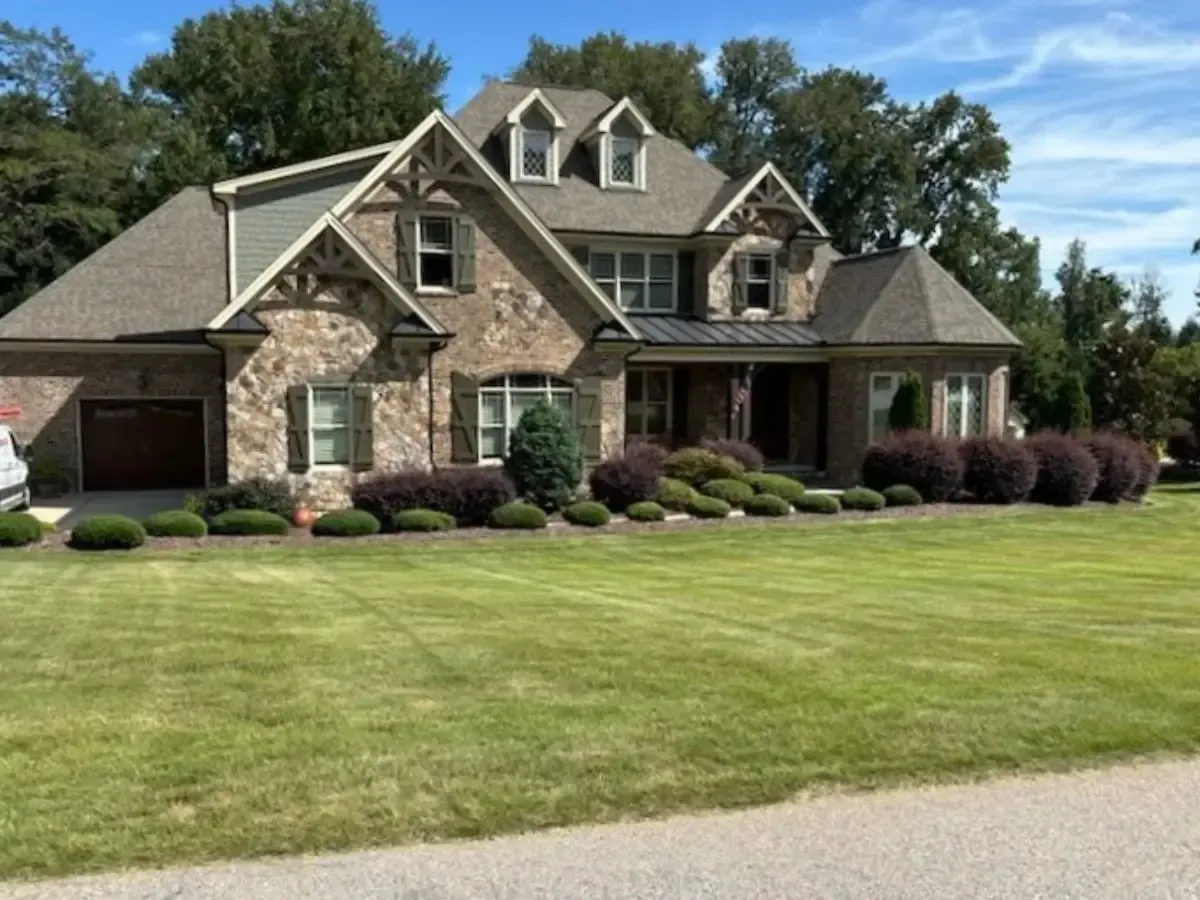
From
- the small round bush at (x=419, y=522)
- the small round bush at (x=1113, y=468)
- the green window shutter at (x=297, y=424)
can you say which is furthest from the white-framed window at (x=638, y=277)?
the small round bush at (x=1113, y=468)

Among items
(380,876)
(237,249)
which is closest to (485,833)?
(380,876)

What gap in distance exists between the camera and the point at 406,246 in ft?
72.6

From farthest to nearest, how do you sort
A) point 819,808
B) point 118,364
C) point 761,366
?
point 761,366 → point 118,364 → point 819,808

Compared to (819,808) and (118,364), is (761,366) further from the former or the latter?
(819,808)

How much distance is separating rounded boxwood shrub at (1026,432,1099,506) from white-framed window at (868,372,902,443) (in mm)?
3708

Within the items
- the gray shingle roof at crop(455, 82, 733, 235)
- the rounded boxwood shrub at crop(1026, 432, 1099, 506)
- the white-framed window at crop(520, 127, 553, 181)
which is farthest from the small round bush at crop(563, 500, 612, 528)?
the white-framed window at crop(520, 127, 553, 181)

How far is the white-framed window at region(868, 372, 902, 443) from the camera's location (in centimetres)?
2678

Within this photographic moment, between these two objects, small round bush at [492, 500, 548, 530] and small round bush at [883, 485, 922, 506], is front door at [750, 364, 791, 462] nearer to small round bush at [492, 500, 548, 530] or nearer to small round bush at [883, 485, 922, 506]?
small round bush at [883, 485, 922, 506]

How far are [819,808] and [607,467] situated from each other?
16.4 m

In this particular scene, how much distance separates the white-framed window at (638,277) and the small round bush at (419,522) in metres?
10.6

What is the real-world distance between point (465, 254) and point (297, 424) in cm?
488

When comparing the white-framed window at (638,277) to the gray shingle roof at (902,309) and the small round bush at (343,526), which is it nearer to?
the gray shingle roof at (902,309)

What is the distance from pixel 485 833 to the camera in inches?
185

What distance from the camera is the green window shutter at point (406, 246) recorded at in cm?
2209
